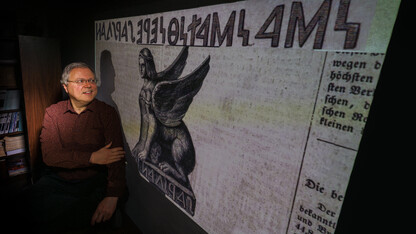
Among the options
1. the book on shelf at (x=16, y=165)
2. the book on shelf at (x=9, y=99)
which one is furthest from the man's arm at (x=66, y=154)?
the book on shelf at (x=16, y=165)

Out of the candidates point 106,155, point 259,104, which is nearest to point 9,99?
point 106,155

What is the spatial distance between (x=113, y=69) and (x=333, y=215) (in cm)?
188

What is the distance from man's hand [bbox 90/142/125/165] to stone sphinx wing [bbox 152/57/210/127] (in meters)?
0.57

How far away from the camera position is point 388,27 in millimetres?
606

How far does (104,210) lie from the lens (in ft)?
5.59

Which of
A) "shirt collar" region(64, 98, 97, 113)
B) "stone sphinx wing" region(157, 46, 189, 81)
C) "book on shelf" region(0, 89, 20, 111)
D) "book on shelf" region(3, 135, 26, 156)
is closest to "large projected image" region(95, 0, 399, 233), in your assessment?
"stone sphinx wing" region(157, 46, 189, 81)

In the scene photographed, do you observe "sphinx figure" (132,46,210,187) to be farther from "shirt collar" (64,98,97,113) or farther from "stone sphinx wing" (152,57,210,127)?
"shirt collar" (64,98,97,113)

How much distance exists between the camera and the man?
1660mm

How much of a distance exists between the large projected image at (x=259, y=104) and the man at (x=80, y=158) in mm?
408

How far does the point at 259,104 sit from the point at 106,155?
1338 millimetres

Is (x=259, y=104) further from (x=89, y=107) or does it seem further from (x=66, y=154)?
(x=66, y=154)

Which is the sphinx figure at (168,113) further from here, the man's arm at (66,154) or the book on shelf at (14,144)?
the book on shelf at (14,144)

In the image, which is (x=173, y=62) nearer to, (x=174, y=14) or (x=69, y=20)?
(x=174, y=14)

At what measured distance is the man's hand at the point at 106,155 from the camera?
172 centimetres
